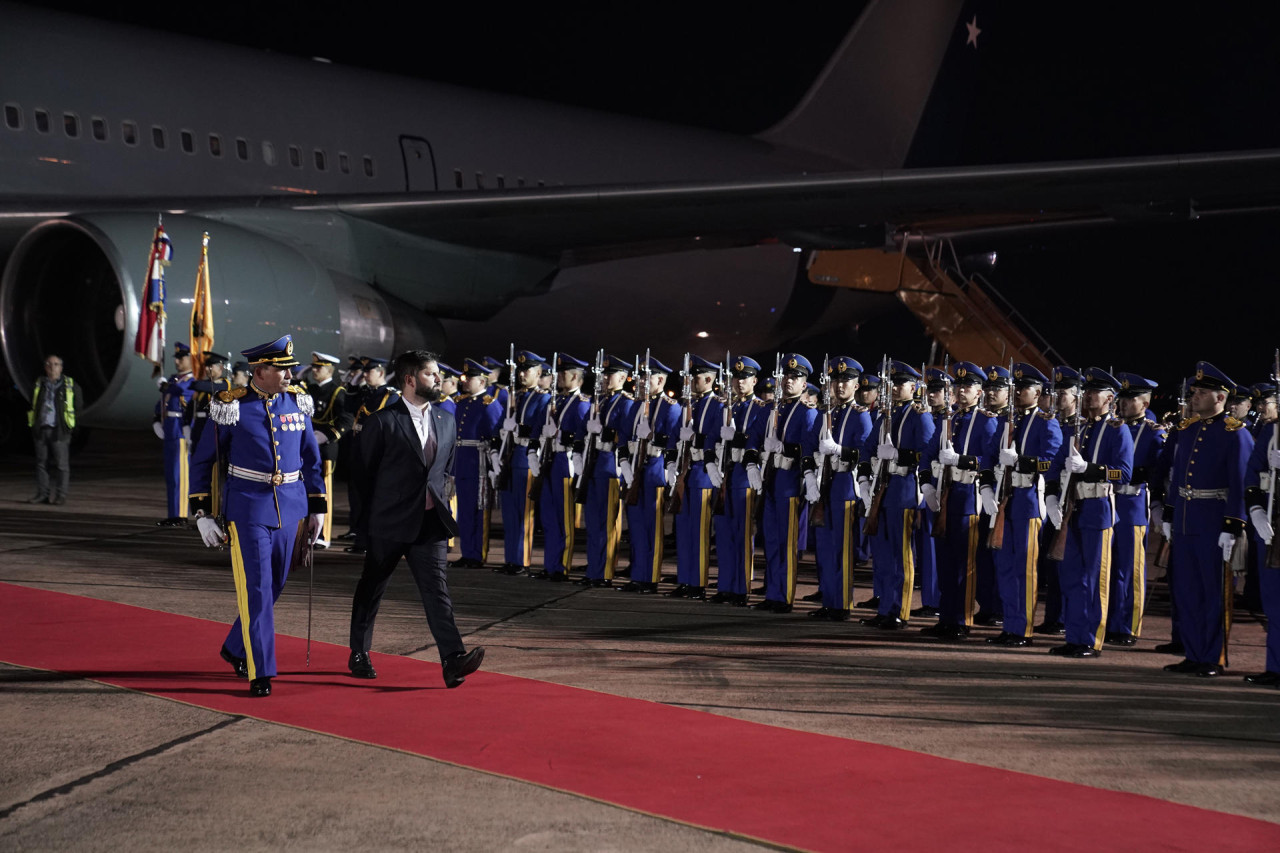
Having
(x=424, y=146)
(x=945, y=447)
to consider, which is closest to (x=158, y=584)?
(x=945, y=447)

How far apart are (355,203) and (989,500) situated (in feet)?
24.0

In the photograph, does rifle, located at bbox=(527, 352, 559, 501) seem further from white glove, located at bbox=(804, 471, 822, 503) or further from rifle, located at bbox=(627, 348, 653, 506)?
white glove, located at bbox=(804, 471, 822, 503)

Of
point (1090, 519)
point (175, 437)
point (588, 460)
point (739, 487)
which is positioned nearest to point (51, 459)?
point (175, 437)

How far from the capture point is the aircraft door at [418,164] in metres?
14.3

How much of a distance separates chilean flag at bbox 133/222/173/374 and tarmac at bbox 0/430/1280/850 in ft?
6.14

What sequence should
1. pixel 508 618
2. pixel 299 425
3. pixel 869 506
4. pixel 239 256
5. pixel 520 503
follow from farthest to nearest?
pixel 239 256, pixel 520 503, pixel 869 506, pixel 508 618, pixel 299 425

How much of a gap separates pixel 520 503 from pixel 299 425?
3905mm

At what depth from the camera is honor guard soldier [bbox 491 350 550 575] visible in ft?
30.8

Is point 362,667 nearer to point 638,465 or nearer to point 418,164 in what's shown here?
point 638,465

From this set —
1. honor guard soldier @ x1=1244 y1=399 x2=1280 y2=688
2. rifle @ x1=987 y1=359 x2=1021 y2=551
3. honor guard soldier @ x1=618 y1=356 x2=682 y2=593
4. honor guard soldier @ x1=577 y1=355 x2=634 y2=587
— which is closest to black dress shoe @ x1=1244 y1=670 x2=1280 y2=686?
honor guard soldier @ x1=1244 y1=399 x2=1280 y2=688

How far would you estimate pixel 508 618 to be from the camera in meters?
7.30

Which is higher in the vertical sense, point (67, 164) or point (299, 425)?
point (67, 164)

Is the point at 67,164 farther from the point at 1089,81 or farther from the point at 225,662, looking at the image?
the point at 1089,81

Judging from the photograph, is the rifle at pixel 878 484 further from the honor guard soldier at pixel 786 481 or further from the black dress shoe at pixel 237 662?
the black dress shoe at pixel 237 662
